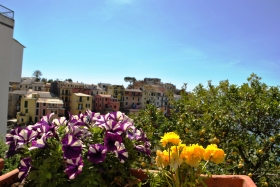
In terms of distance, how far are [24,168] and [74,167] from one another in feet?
1.01

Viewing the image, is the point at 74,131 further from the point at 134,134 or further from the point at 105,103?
the point at 105,103

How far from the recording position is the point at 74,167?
3.57 ft

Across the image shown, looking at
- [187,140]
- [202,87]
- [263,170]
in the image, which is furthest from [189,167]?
[202,87]

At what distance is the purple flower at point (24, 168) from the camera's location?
3.83 ft

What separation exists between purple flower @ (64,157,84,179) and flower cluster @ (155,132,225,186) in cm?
39

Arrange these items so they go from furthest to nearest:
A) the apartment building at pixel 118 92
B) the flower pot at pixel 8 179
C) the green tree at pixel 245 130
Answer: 1. the apartment building at pixel 118 92
2. the green tree at pixel 245 130
3. the flower pot at pixel 8 179

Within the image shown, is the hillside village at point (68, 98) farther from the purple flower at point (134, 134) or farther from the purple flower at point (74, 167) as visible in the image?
the purple flower at point (74, 167)

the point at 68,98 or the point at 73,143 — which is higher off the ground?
the point at 68,98

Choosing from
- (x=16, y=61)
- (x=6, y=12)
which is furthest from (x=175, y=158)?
(x=16, y=61)

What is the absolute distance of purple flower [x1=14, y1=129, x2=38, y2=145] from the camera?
1.22 metres

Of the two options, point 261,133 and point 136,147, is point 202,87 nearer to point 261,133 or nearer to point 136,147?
point 261,133

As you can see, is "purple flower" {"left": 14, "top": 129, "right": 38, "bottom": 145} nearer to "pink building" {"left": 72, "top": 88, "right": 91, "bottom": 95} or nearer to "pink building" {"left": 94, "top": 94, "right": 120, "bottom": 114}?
"pink building" {"left": 94, "top": 94, "right": 120, "bottom": 114}

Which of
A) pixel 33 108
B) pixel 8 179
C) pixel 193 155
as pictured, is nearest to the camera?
pixel 193 155

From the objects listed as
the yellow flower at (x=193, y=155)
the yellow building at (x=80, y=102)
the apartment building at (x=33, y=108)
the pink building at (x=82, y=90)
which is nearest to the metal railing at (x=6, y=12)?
the yellow flower at (x=193, y=155)
